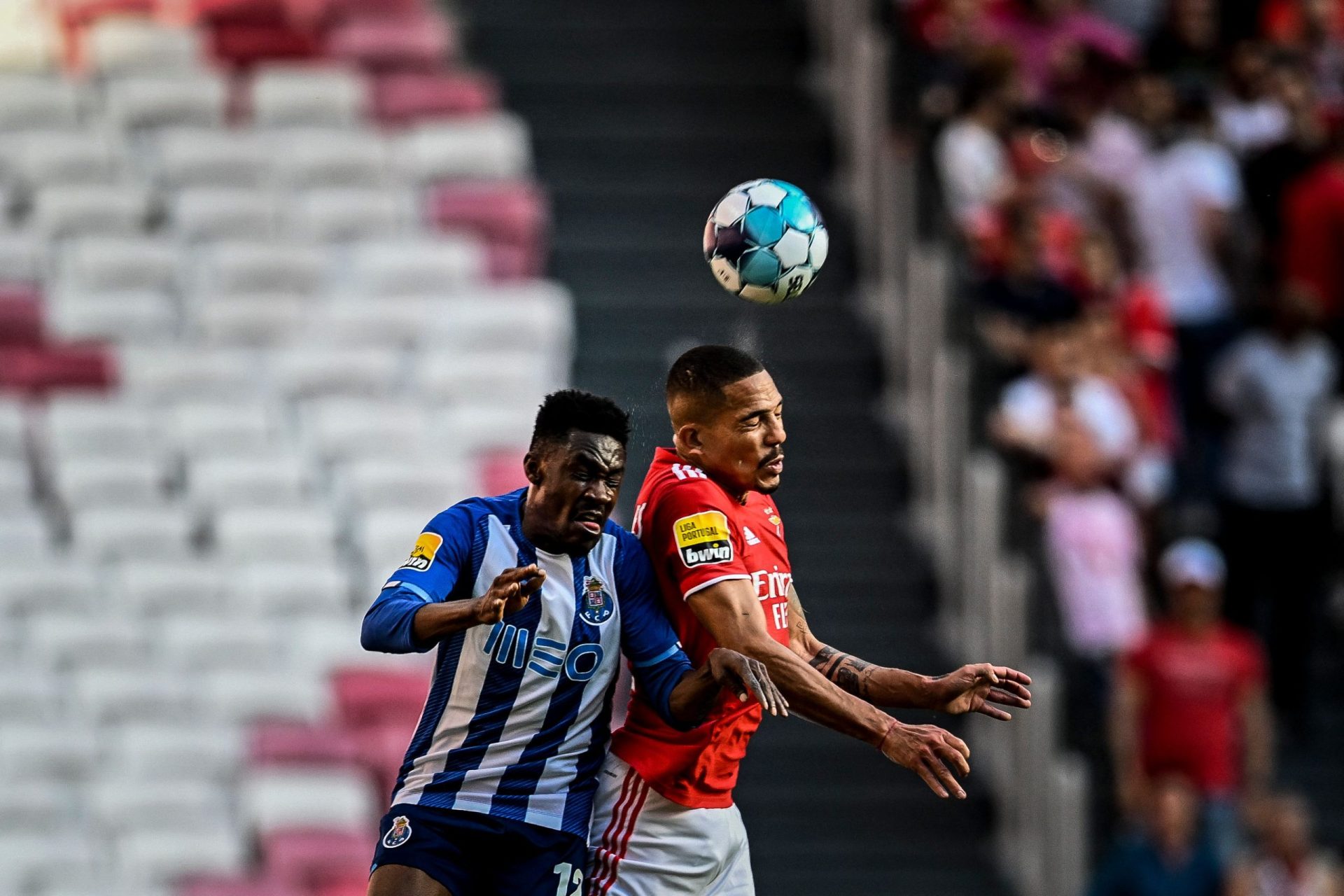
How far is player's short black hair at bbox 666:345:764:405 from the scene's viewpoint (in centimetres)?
533

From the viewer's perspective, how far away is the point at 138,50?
11812 mm

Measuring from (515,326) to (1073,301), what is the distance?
8.61ft

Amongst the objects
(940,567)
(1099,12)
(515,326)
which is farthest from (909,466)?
(1099,12)

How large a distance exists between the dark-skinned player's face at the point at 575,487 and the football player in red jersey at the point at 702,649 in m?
0.22

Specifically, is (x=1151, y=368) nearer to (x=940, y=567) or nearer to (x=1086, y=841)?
(x=940, y=567)

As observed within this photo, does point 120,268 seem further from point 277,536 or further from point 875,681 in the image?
point 875,681

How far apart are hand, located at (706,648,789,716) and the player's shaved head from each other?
2.32 feet

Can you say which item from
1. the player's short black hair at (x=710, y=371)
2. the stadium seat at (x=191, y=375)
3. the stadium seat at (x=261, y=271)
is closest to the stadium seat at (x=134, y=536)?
the stadium seat at (x=191, y=375)

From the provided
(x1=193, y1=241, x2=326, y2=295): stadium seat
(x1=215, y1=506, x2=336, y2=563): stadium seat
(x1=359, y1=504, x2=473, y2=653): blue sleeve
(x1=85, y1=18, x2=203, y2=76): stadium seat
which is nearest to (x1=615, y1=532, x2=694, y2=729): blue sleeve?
(x1=359, y1=504, x2=473, y2=653): blue sleeve

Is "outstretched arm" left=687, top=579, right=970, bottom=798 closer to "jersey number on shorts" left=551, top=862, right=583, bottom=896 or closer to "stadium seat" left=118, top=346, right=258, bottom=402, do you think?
"jersey number on shorts" left=551, top=862, right=583, bottom=896

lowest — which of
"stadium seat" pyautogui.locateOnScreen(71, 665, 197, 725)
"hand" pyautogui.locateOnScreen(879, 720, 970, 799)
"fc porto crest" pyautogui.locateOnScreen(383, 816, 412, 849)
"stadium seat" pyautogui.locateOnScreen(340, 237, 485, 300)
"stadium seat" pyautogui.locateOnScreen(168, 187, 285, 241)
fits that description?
"stadium seat" pyautogui.locateOnScreen(71, 665, 197, 725)

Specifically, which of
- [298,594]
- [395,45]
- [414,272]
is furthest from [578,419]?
[395,45]

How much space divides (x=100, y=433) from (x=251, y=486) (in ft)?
2.74

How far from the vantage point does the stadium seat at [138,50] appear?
11.8 metres
